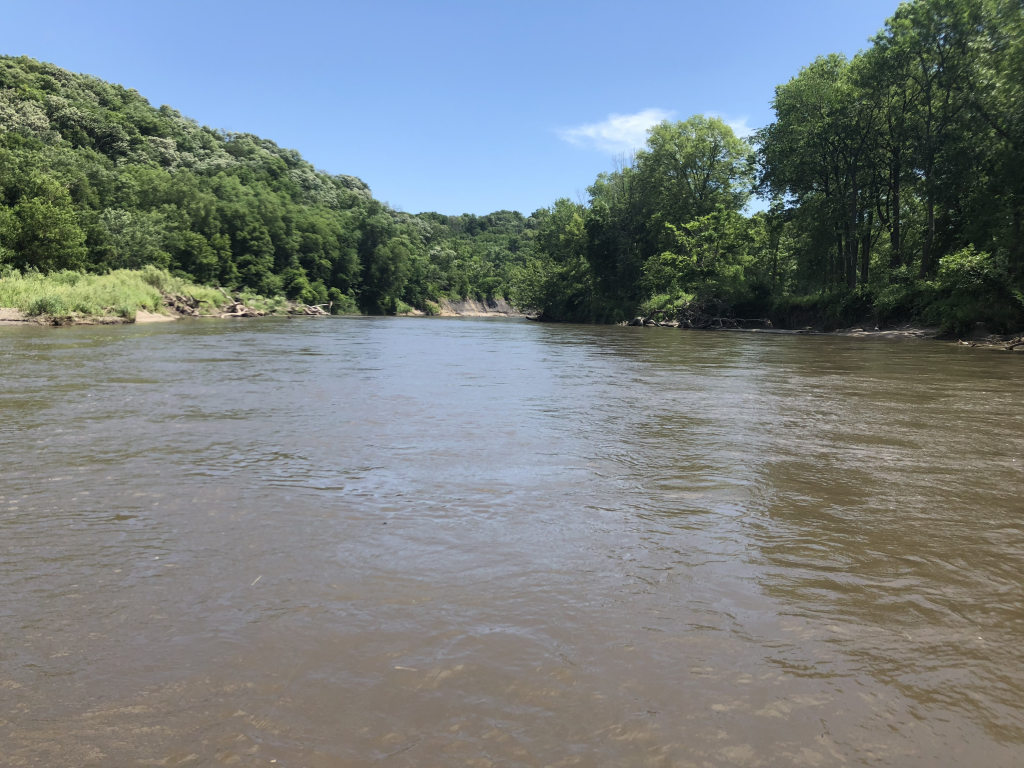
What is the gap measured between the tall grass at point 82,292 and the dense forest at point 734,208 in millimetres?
3711

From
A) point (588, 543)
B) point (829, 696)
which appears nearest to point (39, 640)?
point (588, 543)

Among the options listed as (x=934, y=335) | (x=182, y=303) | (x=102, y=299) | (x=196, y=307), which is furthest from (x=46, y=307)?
(x=934, y=335)

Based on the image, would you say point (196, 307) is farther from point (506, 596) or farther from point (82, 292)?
Result: point (506, 596)

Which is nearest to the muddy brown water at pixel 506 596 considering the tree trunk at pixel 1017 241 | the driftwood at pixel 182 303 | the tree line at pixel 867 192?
the tree trunk at pixel 1017 241

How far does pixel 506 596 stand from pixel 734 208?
5841 cm

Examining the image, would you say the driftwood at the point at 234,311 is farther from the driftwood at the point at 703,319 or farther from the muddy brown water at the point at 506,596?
the muddy brown water at the point at 506,596

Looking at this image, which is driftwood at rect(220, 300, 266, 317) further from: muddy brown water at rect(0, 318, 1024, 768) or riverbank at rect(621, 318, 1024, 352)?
muddy brown water at rect(0, 318, 1024, 768)

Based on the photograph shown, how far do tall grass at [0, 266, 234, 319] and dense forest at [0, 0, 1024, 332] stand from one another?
146 inches

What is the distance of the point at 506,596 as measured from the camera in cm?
297

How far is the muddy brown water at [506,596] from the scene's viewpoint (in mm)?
2039

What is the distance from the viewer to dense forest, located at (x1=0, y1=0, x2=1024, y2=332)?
28.2 metres

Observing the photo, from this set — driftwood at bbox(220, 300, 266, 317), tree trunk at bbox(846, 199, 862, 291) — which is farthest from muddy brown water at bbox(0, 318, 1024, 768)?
driftwood at bbox(220, 300, 266, 317)

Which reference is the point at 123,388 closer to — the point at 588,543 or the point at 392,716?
the point at 588,543

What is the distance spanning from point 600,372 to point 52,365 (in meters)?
10.8
